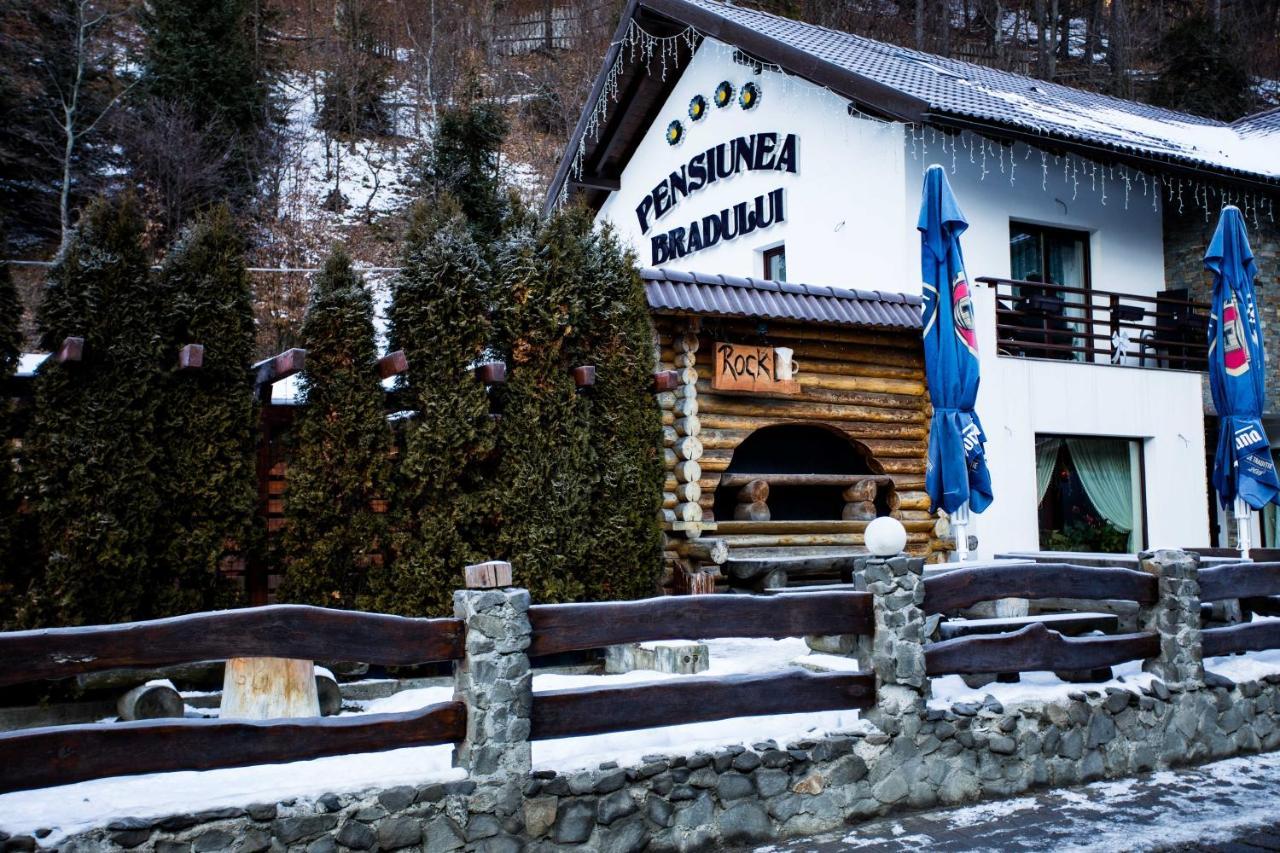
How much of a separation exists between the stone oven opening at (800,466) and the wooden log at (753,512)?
1.16ft

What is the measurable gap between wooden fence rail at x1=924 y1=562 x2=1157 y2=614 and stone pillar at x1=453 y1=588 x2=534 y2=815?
239 cm

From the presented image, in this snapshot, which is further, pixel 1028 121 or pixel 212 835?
pixel 1028 121

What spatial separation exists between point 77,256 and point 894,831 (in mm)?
6047

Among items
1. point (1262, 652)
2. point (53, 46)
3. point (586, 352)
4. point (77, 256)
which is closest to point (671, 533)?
point (586, 352)

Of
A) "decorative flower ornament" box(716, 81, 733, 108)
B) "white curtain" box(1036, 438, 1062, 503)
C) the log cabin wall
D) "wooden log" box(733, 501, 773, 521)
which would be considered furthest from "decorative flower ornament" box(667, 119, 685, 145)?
"wooden log" box(733, 501, 773, 521)

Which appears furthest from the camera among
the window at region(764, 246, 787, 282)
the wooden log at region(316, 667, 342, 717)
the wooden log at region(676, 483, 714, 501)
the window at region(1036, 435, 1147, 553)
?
the window at region(764, 246, 787, 282)

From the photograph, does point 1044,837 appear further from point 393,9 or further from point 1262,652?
point 393,9

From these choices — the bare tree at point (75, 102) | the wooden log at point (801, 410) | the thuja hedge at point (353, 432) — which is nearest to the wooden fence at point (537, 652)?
the thuja hedge at point (353, 432)

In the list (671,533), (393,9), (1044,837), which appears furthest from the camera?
(393,9)

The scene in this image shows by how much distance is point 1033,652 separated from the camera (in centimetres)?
614

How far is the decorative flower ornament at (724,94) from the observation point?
15555mm

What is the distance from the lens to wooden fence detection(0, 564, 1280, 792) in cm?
394

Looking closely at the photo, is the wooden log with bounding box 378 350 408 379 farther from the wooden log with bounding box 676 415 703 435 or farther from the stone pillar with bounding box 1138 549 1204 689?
the stone pillar with bounding box 1138 549 1204 689

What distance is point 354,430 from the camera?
7.53 m
